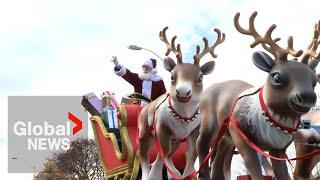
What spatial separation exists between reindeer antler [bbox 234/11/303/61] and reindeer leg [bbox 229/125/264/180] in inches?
32.5

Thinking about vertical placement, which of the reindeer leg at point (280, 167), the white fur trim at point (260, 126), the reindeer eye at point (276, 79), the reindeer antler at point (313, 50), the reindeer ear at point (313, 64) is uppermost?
the reindeer antler at point (313, 50)

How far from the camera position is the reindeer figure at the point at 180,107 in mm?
6461

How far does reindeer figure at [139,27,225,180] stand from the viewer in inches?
254

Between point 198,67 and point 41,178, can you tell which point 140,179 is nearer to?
point 198,67

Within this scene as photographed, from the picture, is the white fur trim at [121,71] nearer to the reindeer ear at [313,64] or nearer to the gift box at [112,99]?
the gift box at [112,99]

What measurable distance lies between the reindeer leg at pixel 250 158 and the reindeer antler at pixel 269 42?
2.71ft

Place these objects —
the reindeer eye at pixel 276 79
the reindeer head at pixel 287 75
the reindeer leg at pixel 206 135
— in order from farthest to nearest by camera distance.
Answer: the reindeer leg at pixel 206 135, the reindeer eye at pixel 276 79, the reindeer head at pixel 287 75

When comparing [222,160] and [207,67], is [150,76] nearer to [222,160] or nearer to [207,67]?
[207,67]

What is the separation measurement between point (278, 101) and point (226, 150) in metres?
1.64

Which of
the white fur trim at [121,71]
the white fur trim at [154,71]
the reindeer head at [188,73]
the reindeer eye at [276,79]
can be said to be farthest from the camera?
the white fur trim at [154,71]

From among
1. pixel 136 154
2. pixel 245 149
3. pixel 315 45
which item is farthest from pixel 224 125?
pixel 136 154

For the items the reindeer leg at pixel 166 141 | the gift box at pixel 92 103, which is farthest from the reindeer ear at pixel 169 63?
the gift box at pixel 92 103

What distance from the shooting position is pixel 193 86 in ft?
21.4

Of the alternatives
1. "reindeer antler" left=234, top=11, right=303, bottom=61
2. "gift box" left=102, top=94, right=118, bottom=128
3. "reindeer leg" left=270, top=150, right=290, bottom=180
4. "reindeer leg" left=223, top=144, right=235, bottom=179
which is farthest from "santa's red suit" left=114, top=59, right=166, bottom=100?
"reindeer leg" left=270, top=150, right=290, bottom=180
